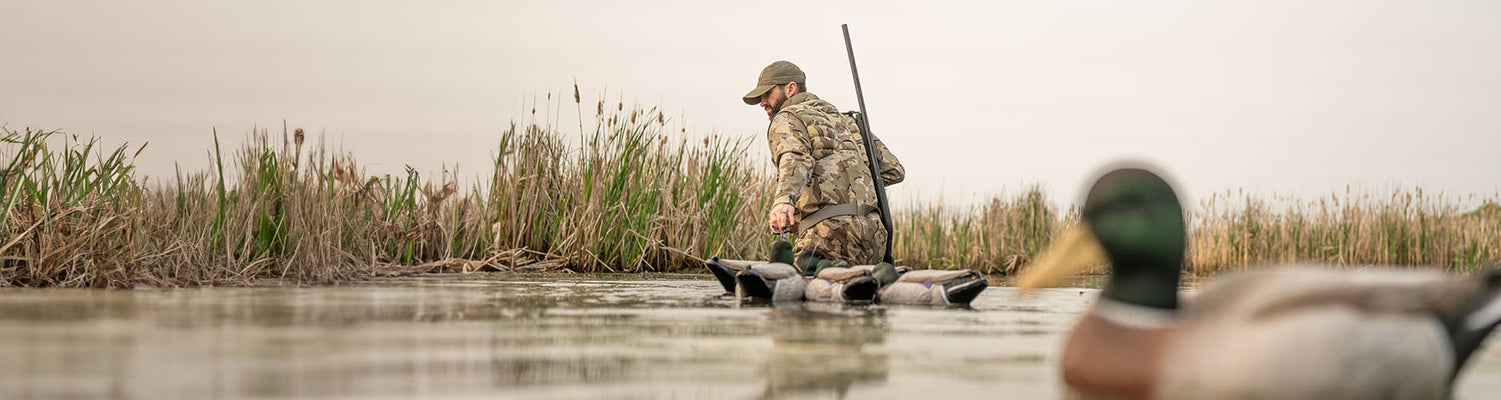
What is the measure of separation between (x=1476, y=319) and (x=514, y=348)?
2736 mm

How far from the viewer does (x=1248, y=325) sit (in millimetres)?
2852

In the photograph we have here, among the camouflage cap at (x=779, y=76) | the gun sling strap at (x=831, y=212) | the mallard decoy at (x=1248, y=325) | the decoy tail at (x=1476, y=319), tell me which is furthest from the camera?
the camouflage cap at (x=779, y=76)

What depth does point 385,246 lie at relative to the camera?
10.6 meters

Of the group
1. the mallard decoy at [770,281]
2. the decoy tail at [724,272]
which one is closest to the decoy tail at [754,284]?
the mallard decoy at [770,281]

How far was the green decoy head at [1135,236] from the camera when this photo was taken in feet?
10.5

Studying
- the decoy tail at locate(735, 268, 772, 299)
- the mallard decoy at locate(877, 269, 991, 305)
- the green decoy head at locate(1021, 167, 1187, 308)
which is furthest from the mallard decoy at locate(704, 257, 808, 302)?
the green decoy head at locate(1021, 167, 1187, 308)

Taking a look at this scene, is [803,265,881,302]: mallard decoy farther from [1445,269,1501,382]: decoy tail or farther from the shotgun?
[1445,269,1501,382]: decoy tail

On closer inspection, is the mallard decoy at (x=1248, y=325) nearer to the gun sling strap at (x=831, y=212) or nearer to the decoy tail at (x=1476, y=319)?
the decoy tail at (x=1476, y=319)

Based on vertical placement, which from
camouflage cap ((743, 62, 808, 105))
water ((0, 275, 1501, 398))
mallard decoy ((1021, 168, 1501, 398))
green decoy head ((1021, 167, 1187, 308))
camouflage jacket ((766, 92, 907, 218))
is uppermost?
camouflage cap ((743, 62, 808, 105))

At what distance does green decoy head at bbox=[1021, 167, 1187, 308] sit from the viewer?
10.5 ft

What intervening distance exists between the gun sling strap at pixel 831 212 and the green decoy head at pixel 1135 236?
173 inches

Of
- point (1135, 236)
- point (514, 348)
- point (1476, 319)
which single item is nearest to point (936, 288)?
point (514, 348)

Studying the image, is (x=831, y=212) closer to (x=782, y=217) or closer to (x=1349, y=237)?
(x=782, y=217)

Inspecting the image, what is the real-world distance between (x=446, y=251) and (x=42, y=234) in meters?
3.85
